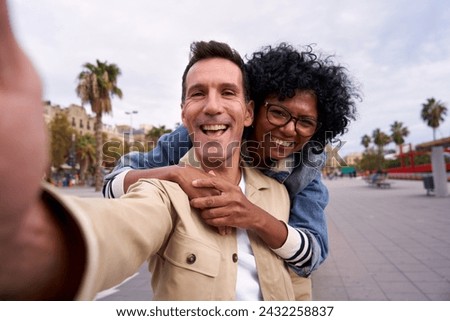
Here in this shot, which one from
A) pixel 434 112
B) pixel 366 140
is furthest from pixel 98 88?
pixel 366 140

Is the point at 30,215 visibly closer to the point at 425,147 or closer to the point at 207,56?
the point at 207,56

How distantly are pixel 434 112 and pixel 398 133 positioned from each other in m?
10.2

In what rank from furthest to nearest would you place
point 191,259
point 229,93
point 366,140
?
point 366,140 → point 229,93 → point 191,259

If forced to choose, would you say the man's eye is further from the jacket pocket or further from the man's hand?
the man's hand

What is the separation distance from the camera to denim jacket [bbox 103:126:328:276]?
163cm

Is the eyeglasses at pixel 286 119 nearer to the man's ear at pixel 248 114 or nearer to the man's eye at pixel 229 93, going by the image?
the man's ear at pixel 248 114

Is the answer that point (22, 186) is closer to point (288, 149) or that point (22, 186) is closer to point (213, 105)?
point (213, 105)

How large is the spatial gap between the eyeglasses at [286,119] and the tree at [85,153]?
40289 mm

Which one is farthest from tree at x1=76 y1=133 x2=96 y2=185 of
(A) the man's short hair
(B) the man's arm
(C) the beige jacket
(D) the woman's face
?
(B) the man's arm

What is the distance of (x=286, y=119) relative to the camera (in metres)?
1.83

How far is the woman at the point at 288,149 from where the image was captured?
4.45ft
